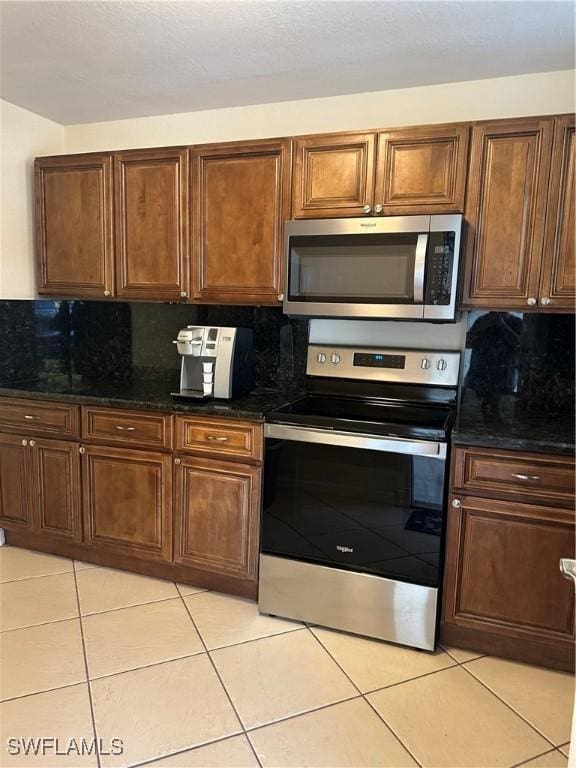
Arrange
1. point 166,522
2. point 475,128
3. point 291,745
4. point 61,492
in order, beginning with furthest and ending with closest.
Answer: point 61,492 < point 166,522 < point 475,128 < point 291,745

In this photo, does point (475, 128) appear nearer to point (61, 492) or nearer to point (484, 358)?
point (484, 358)

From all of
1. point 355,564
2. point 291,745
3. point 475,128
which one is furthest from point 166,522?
point 475,128

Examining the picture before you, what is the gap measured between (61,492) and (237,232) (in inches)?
61.9

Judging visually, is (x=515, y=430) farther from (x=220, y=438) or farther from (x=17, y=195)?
(x=17, y=195)

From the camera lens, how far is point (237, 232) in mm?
2498

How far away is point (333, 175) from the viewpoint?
233 cm

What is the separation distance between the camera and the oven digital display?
2496mm

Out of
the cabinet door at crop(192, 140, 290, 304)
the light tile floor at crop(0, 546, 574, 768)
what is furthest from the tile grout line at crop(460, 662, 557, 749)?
the cabinet door at crop(192, 140, 290, 304)

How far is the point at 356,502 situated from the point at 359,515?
2.2 inches

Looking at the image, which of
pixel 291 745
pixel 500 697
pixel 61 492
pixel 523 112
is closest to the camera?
pixel 291 745

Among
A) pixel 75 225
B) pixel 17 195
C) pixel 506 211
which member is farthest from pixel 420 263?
pixel 17 195

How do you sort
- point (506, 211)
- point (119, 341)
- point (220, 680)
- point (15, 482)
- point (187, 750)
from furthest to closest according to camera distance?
1. point (119, 341)
2. point (15, 482)
3. point (506, 211)
4. point (220, 680)
5. point (187, 750)

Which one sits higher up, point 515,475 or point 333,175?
point 333,175

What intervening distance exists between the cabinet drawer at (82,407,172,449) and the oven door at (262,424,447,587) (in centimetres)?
52
